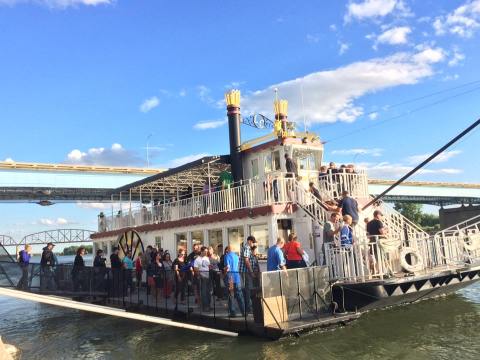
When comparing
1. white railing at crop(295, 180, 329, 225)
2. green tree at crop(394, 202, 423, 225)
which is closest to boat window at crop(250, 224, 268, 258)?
white railing at crop(295, 180, 329, 225)

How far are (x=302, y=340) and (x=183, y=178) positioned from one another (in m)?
12.9

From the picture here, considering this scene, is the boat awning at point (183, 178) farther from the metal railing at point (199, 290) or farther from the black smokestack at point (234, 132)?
the metal railing at point (199, 290)

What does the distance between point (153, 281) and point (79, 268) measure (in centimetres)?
301

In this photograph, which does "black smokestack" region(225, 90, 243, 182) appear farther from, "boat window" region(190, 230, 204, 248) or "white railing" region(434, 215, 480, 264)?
"white railing" region(434, 215, 480, 264)

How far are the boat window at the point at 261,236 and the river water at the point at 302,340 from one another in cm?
365

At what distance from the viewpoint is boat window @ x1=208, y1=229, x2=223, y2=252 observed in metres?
16.5

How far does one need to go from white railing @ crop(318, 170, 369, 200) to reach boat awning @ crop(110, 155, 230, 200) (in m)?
4.90

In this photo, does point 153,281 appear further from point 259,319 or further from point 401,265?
point 401,265

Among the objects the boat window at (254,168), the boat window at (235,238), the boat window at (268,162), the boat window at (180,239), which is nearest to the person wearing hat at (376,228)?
the boat window at (235,238)

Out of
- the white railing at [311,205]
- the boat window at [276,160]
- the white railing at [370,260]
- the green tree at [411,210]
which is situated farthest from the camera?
the green tree at [411,210]

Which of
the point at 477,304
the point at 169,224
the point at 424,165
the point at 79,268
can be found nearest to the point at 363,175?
the point at 424,165

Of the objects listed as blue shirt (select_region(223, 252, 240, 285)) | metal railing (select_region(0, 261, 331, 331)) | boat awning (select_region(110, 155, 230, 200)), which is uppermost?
boat awning (select_region(110, 155, 230, 200))

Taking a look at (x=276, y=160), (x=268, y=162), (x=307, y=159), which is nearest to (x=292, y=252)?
(x=276, y=160)

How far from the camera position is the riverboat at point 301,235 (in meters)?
10.6
